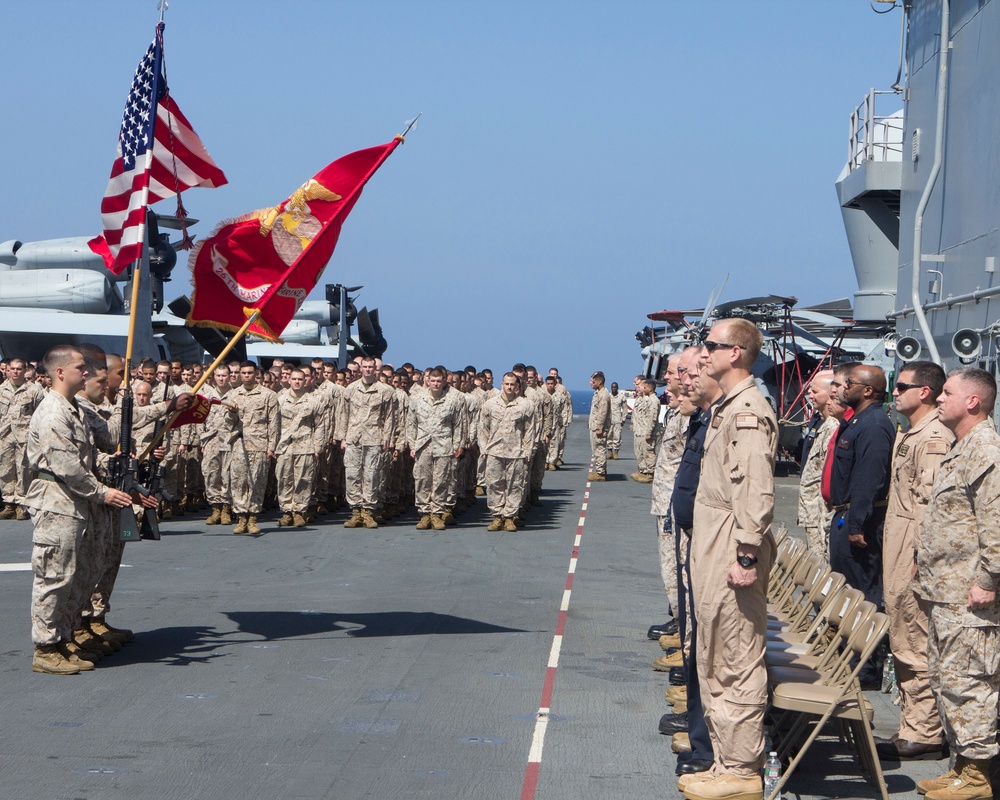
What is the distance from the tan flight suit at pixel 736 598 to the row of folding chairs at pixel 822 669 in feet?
0.64

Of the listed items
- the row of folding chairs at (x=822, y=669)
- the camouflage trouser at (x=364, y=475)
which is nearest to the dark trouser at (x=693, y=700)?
the row of folding chairs at (x=822, y=669)

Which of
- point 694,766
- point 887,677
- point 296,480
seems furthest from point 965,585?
point 296,480

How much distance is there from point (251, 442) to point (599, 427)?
970 centimetres

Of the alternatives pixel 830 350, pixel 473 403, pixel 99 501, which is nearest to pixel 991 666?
pixel 99 501

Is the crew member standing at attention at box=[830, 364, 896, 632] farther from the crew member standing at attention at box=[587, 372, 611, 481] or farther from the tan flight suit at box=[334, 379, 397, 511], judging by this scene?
the crew member standing at attention at box=[587, 372, 611, 481]

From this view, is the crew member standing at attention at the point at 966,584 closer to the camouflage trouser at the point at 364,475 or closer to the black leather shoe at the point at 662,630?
the black leather shoe at the point at 662,630

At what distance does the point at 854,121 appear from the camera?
16.6m

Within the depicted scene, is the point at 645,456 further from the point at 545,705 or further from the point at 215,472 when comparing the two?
the point at 545,705

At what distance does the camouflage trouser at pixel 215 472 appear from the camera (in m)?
14.3

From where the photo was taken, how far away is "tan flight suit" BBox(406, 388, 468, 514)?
14.6 metres

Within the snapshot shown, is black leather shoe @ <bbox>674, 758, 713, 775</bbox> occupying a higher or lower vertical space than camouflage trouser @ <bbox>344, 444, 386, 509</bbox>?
lower

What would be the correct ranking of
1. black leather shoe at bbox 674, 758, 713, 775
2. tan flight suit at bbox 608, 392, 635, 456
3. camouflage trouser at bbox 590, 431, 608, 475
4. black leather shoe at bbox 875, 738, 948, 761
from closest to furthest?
black leather shoe at bbox 674, 758, 713, 775
black leather shoe at bbox 875, 738, 948, 761
camouflage trouser at bbox 590, 431, 608, 475
tan flight suit at bbox 608, 392, 635, 456

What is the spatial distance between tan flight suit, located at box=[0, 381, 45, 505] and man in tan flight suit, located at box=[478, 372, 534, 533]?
5777 mm

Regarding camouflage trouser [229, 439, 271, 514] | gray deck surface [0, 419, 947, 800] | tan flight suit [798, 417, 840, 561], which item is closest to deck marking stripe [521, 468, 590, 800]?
gray deck surface [0, 419, 947, 800]
